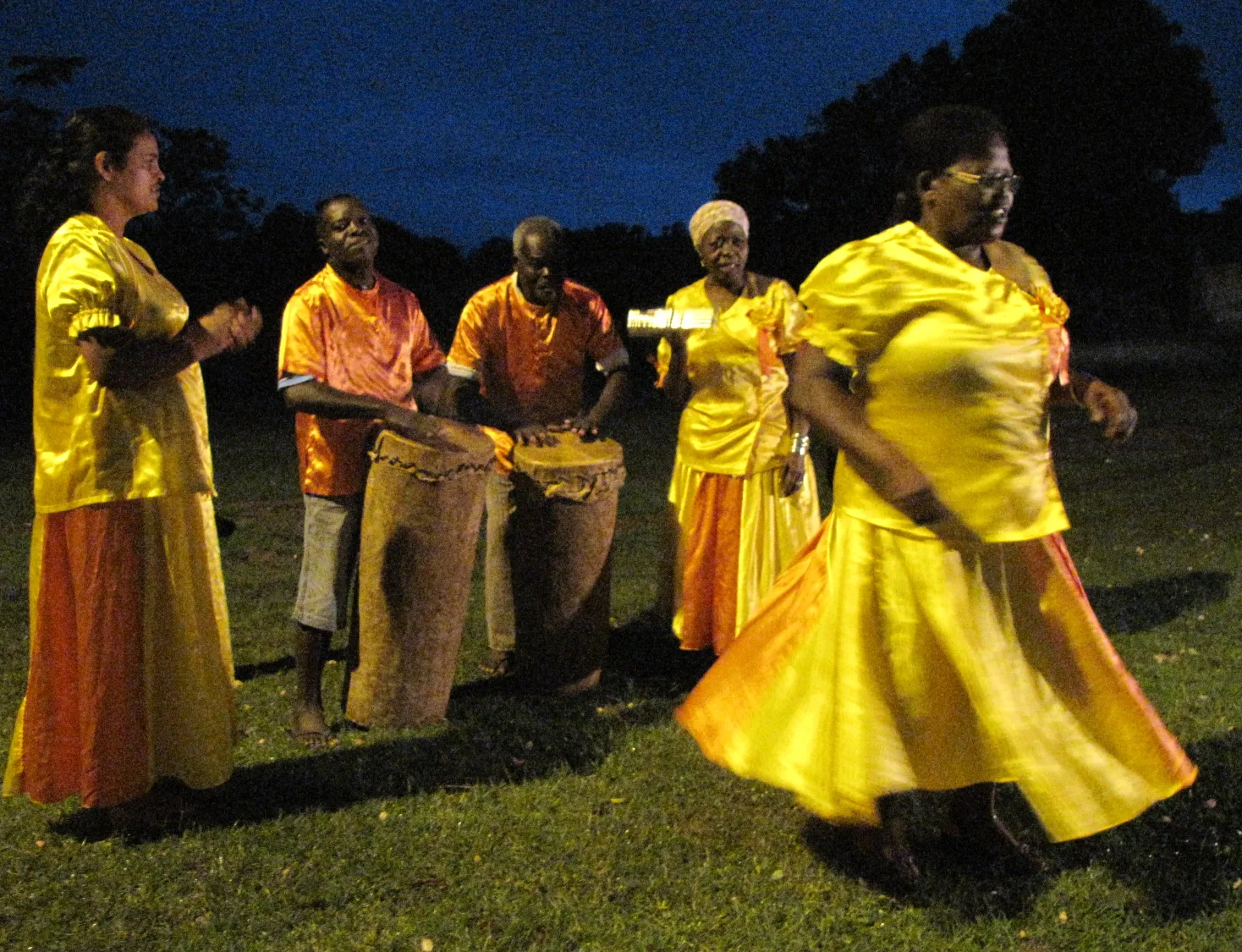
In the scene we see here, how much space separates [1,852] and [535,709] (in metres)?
2.27

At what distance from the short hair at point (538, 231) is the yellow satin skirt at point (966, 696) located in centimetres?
285

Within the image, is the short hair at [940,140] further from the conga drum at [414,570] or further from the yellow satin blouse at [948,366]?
the conga drum at [414,570]

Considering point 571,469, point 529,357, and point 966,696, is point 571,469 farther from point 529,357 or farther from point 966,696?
point 966,696

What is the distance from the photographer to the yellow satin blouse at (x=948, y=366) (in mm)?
3326

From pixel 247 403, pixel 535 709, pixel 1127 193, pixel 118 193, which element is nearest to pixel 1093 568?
pixel 535 709

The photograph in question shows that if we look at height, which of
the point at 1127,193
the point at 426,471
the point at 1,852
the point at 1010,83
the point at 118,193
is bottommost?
the point at 1,852

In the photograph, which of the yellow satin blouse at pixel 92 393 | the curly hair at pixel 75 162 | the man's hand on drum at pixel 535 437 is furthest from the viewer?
the man's hand on drum at pixel 535 437

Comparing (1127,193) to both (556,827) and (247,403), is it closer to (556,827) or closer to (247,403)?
(247,403)

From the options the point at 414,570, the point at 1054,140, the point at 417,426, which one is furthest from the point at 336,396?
the point at 1054,140

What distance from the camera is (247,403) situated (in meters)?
19.5

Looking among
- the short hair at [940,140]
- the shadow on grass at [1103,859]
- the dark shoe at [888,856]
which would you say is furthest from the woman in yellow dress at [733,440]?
the short hair at [940,140]

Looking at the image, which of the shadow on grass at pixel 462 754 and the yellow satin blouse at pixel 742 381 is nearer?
the shadow on grass at pixel 462 754

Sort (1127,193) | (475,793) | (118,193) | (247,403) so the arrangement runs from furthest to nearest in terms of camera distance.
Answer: (1127,193) → (247,403) → (475,793) → (118,193)

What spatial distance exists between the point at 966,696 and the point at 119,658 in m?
2.69
